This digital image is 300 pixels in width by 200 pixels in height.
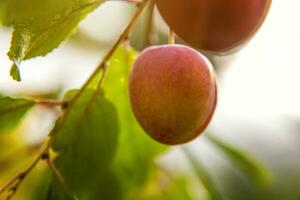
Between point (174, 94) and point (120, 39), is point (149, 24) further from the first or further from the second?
point (174, 94)

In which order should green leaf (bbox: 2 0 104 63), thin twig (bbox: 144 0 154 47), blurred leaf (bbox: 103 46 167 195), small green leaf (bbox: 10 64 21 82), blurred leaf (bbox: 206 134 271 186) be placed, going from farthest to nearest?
1. blurred leaf (bbox: 206 134 271 186)
2. blurred leaf (bbox: 103 46 167 195)
3. thin twig (bbox: 144 0 154 47)
4. small green leaf (bbox: 10 64 21 82)
5. green leaf (bbox: 2 0 104 63)

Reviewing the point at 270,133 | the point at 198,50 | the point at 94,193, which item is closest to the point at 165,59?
the point at 198,50

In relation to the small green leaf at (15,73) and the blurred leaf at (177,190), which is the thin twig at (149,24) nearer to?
the small green leaf at (15,73)

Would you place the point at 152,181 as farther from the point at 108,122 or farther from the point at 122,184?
the point at 108,122

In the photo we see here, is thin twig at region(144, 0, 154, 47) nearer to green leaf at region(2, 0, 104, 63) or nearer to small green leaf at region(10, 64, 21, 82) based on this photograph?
green leaf at region(2, 0, 104, 63)

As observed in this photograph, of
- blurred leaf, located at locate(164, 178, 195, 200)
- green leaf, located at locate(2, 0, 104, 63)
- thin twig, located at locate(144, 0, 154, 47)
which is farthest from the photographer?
blurred leaf, located at locate(164, 178, 195, 200)

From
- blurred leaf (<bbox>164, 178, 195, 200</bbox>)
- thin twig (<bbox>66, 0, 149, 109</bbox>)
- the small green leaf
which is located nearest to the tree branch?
thin twig (<bbox>66, 0, 149, 109</bbox>)

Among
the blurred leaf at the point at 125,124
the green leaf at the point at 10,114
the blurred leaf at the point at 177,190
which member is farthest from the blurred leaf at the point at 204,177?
the green leaf at the point at 10,114
